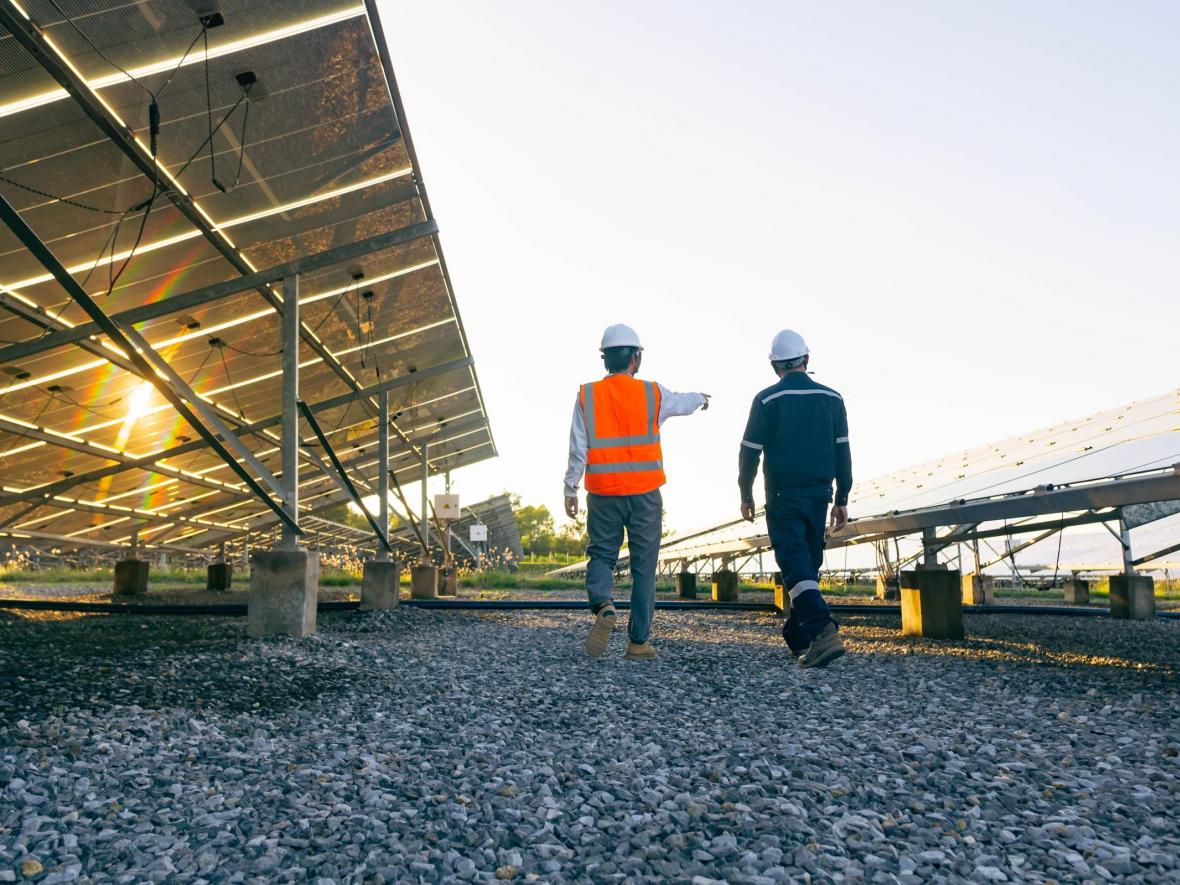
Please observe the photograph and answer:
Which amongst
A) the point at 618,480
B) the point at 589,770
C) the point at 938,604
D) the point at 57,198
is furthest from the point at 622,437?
the point at 57,198

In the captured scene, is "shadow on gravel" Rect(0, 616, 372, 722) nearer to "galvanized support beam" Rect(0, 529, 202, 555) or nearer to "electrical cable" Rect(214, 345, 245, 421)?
"electrical cable" Rect(214, 345, 245, 421)

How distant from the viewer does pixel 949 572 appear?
699 cm

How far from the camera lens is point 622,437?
18.2 ft

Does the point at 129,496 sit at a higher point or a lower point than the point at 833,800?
higher

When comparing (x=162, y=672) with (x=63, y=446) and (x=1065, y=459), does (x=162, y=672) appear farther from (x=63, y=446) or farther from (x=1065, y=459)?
(x=63, y=446)

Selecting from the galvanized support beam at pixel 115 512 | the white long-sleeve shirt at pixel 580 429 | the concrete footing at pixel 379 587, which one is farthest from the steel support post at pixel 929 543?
the galvanized support beam at pixel 115 512

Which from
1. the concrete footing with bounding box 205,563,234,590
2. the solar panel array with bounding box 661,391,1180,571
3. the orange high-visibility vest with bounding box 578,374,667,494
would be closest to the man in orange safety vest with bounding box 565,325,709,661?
the orange high-visibility vest with bounding box 578,374,667,494

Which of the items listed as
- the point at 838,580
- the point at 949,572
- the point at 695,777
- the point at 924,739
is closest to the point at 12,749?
the point at 695,777

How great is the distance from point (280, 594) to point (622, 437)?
389cm

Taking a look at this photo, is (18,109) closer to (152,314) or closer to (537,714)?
(152,314)

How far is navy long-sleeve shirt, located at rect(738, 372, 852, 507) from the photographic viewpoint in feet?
17.3

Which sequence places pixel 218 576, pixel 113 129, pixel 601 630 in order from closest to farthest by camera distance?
pixel 601 630, pixel 113 129, pixel 218 576

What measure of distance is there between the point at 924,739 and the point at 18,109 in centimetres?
725

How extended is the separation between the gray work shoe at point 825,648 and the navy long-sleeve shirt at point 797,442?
95 cm
